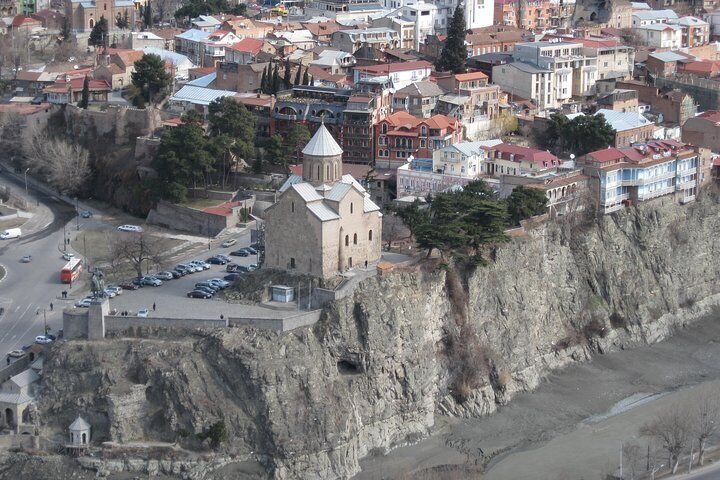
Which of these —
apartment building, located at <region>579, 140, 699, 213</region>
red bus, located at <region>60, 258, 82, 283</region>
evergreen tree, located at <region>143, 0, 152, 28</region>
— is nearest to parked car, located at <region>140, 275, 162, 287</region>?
red bus, located at <region>60, 258, 82, 283</region>

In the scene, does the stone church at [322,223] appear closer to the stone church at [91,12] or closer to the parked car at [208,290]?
the parked car at [208,290]

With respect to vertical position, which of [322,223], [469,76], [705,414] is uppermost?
[469,76]

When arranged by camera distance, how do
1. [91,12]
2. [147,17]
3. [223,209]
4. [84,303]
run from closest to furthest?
1. [84,303]
2. [223,209]
3. [91,12]
4. [147,17]

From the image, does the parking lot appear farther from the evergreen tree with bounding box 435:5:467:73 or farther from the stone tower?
the evergreen tree with bounding box 435:5:467:73

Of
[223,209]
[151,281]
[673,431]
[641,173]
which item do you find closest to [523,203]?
[641,173]

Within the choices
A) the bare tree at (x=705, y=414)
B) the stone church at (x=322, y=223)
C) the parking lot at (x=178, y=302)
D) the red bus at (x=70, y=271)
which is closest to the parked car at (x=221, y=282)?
the parking lot at (x=178, y=302)

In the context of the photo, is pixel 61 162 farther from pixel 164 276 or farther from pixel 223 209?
pixel 164 276
